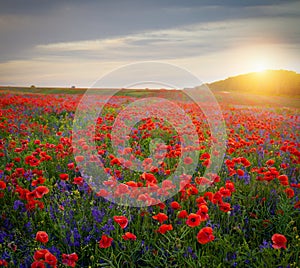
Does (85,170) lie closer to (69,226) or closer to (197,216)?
(69,226)

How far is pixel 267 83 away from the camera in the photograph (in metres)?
35.8

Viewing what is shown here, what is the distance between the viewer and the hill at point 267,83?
3325 cm

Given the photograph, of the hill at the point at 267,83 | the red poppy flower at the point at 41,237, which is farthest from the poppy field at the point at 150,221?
the hill at the point at 267,83

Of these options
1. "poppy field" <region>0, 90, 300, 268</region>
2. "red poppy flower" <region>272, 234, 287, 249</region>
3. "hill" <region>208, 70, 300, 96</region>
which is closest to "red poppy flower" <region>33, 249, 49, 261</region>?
"poppy field" <region>0, 90, 300, 268</region>

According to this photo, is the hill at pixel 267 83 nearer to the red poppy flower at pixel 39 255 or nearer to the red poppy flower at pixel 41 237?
the red poppy flower at pixel 41 237

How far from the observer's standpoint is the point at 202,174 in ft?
16.9

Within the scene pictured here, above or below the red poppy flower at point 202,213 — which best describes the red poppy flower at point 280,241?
below

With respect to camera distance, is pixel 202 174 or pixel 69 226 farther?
pixel 202 174

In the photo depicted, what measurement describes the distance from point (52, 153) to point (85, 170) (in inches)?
50.2

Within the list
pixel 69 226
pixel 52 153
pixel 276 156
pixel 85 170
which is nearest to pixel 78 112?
pixel 52 153

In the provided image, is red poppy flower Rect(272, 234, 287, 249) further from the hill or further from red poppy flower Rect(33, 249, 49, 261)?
the hill

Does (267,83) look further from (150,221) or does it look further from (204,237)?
(204,237)

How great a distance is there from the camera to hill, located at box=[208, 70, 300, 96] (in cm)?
3325

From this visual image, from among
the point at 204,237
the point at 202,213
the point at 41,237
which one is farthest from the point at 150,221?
the point at 41,237
